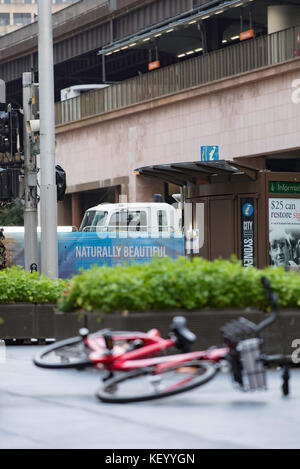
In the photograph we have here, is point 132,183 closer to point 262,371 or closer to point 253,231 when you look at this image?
point 253,231

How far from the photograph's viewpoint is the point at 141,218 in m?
30.3

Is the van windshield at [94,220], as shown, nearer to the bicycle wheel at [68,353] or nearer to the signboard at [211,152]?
the signboard at [211,152]

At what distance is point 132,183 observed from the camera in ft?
150

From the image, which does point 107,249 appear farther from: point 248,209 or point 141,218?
point 248,209

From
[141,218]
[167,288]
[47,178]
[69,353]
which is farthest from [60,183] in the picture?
[69,353]

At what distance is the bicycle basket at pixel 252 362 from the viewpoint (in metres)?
8.11

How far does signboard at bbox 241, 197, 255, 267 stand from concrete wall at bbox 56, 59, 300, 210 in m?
15.6

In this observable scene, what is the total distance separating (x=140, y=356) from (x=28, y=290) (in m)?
7.31

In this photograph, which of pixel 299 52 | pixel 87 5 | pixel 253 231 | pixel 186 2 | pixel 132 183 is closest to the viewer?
pixel 253 231

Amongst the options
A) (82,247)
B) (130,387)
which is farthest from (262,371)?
(82,247)

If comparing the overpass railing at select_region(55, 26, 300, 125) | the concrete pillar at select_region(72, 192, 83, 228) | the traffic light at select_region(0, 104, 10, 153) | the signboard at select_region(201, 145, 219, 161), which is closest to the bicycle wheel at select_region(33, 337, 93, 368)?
the traffic light at select_region(0, 104, 10, 153)

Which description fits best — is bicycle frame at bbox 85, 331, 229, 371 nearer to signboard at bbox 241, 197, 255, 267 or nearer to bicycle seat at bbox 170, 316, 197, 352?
bicycle seat at bbox 170, 316, 197, 352

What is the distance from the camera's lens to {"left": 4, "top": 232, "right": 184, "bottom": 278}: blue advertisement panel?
81.4ft

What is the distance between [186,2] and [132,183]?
844 centimetres
